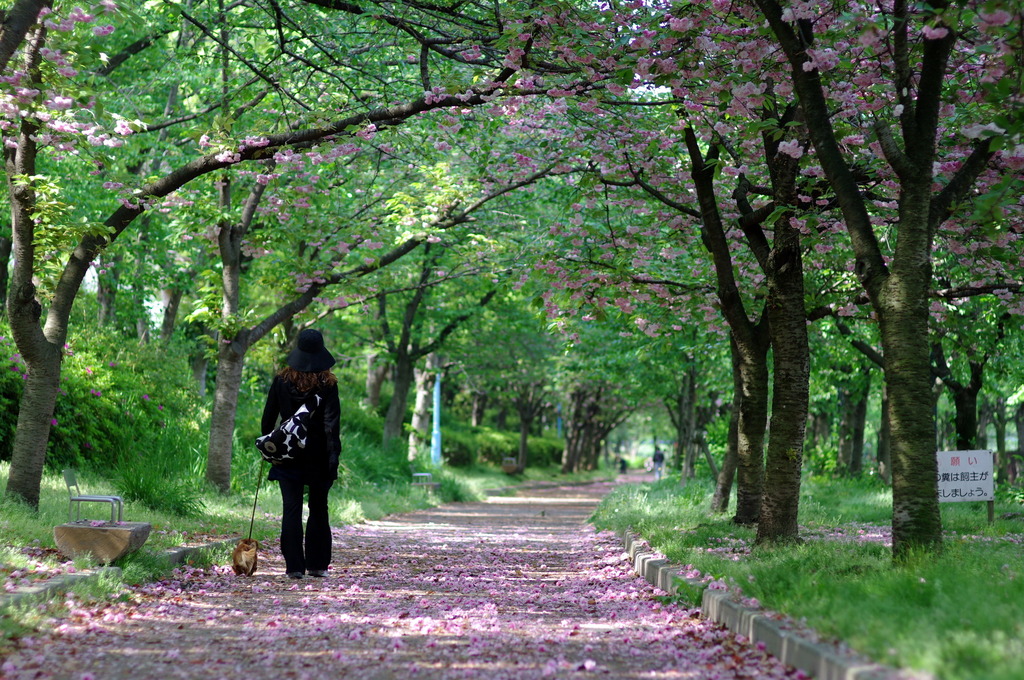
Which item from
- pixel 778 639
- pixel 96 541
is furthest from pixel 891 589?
pixel 96 541

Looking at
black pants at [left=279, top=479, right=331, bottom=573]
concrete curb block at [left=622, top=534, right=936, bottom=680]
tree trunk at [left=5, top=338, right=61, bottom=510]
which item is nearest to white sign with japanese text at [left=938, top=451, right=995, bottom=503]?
concrete curb block at [left=622, top=534, right=936, bottom=680]

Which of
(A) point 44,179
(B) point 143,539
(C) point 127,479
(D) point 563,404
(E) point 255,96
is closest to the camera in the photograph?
(B) point 143,539

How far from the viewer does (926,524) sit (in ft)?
21.5

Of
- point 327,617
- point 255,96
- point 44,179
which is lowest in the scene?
point 327,617

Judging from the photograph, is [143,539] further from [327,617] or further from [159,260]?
[159,260]

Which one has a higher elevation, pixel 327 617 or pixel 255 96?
pixel 255 96

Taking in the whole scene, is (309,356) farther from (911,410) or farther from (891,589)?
(891,589)

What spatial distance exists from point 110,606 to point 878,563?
5.36 metres

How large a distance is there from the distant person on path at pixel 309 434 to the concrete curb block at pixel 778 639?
3.12 m

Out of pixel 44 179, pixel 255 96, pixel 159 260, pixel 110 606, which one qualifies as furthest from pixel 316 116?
pixel 159 260

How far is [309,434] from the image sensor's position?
8367 millimetres

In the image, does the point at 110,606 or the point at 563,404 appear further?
the point at 563,404

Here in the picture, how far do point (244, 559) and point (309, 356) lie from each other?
6.24 feet

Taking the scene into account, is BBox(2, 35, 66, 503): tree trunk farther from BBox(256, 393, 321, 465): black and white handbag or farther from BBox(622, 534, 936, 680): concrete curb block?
BBox(622, 534, 936, 680): concrete curb block
